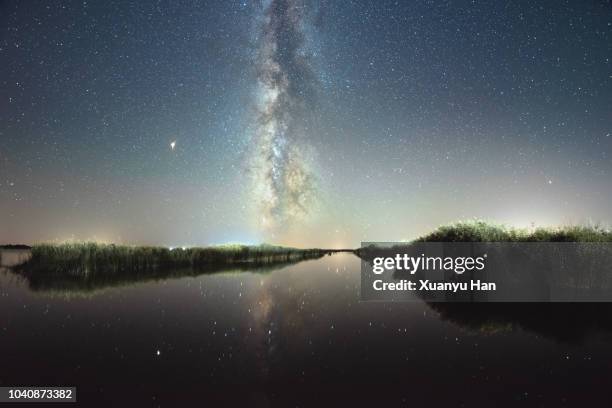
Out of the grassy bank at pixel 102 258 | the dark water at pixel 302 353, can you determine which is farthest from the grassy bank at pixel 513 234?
the grassy bank at pixel 102 258

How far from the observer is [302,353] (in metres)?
5.81

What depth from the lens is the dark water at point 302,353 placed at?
4250mm

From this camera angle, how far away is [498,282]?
12859 mm

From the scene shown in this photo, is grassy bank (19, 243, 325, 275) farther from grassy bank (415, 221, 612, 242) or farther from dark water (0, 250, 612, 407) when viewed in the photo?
grassy bank (415, 221, 612, 242)

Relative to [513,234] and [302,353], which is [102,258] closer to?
[302,353]

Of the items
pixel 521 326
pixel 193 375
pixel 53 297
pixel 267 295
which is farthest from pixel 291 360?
pixel 53 297

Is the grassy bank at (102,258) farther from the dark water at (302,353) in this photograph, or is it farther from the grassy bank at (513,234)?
the grassy bank at (513,234)

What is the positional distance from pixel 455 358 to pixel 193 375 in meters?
4.06

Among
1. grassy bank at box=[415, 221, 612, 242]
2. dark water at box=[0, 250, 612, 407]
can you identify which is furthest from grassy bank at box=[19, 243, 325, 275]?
grassy bank at box=[415, 221, 612, 242]

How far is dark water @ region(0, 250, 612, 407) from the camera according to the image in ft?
13.9

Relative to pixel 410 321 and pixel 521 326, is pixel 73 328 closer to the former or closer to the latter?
pixel 410 321

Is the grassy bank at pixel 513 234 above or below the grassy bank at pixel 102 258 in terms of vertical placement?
above

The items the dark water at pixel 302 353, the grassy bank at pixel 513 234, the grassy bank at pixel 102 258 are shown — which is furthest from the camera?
the grassy bank at pixel 102 258

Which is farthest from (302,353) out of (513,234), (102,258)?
(102,258)
